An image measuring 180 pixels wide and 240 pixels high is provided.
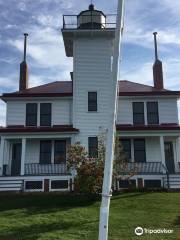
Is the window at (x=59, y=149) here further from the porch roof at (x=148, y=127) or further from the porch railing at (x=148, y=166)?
the porch railing at (x=148, y=166)

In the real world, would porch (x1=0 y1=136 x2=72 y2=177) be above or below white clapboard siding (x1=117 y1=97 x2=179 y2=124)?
below

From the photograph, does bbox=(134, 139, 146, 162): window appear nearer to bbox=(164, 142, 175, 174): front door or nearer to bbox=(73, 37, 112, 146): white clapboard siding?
bbox=(164, 142, 175, 174): front door

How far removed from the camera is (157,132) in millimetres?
24688

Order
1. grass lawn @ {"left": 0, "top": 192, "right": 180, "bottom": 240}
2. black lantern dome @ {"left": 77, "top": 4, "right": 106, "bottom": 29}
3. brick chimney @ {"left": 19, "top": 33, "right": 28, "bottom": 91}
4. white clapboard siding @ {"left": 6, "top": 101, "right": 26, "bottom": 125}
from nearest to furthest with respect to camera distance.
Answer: grass lawn @ {"left": 0, "top": 192, "right": 180, "bottom": 240} < white clapboard siding @ {"left": 6, "top": 101, "right": 26, "bottom": 125} < black lantern dome @ {"left": 77, "top": 4, "right": 106, "bottom": 29} < brick chimney @ {"left": 19, "top": 33, "right": 28, "bottom": 91}

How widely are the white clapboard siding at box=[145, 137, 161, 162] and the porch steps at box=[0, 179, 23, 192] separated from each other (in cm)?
822

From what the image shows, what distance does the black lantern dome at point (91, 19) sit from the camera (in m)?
27.6

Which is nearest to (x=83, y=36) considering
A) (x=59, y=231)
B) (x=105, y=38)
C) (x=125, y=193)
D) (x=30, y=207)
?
(x=105, y=38)

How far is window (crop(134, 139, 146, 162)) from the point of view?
25545 mm

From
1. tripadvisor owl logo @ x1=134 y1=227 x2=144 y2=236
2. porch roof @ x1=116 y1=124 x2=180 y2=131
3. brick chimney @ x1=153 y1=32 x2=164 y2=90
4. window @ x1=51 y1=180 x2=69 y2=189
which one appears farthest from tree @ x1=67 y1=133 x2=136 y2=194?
brick chimney @ x1=153 y1=32 x2=164 y2=90

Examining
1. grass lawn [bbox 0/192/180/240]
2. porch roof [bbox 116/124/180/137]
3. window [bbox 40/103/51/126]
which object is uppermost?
window [bbox 40/103/51/126]

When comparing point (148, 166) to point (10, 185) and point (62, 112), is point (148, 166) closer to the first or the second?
point (62, 112)

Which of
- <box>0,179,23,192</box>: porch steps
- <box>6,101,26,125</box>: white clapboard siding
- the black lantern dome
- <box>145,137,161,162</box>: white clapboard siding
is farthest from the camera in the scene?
the black lantern dome

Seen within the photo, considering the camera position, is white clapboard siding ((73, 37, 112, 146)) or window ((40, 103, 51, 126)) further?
window ((40, 103, 51, 126))

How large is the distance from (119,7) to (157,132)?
1628cm
